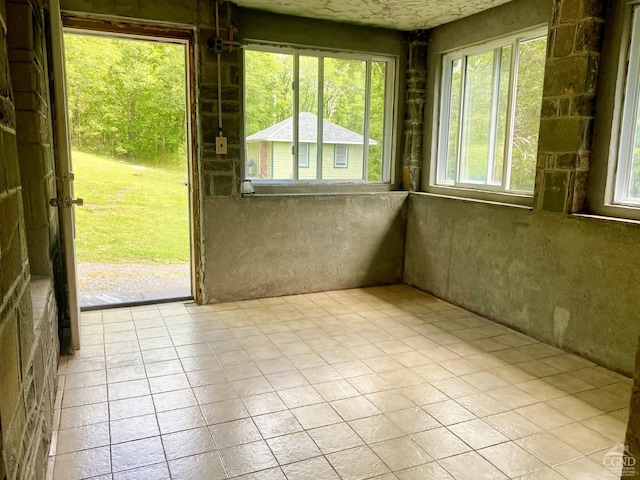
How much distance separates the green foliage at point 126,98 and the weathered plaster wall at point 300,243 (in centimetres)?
310

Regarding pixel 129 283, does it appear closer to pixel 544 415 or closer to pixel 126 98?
pixel 126 98

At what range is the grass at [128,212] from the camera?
6.29 meters

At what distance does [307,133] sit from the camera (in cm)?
444

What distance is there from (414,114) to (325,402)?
319 cm

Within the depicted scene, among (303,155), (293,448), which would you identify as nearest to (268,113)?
(303,155)

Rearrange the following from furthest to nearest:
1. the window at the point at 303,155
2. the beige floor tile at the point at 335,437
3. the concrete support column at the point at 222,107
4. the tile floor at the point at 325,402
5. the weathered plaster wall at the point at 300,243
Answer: the window at the point at 303,155 < the weathered plaster wall at the point at 300,243 < the concrete support column at the point at 222,107 < the beige floor tile at the point at 335,437 < the tile floor at the point at 325,402

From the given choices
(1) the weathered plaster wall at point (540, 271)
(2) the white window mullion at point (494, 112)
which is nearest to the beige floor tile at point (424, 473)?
(1) the weathered plaster wall at point (540, 271)

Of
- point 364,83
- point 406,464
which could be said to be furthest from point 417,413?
point 364,83

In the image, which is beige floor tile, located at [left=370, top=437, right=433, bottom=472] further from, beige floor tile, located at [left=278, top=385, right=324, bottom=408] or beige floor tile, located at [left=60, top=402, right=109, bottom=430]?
beige floor tile, located at [left=60, top=402, right=109, bottom=430]

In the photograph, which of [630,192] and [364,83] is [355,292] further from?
[630,192]

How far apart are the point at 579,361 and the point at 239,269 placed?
9.17 ft

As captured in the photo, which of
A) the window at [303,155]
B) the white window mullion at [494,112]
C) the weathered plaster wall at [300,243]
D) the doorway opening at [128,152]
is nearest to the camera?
the white window mullion at [494,112]

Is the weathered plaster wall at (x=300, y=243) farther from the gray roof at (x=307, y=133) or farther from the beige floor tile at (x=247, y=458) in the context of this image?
the beige floor tile at (x=247, y=458)

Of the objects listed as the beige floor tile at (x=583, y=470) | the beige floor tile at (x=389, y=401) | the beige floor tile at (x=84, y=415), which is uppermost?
the beige floor tile at (x=84, y=415)
